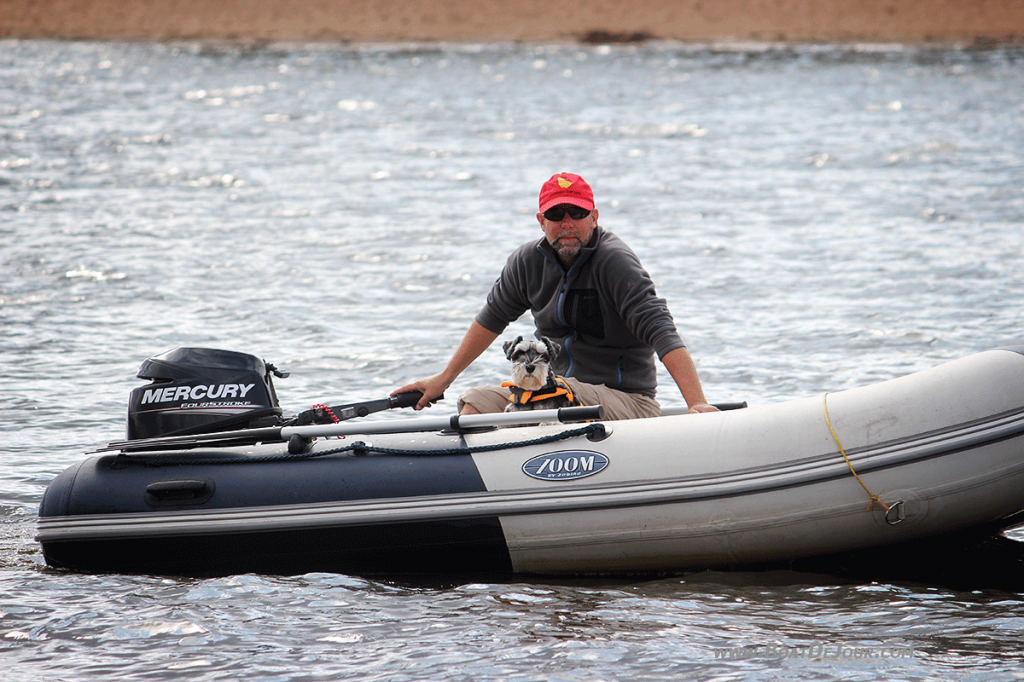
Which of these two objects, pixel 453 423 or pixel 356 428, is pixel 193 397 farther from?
pixel 453 423

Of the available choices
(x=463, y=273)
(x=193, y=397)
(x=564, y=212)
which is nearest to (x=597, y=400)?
(x=564, y=212)

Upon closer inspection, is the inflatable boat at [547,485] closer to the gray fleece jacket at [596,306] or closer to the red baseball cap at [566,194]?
the gray fleece jacket at [596,306]

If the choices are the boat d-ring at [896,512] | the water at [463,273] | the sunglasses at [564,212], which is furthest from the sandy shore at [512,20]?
the boat d-ring at [896,512]

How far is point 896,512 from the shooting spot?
145 inches

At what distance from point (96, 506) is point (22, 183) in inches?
420

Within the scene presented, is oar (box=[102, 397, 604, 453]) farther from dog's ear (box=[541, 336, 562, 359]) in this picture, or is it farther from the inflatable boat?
dog's ear (box=[541, 336, 562, 359])

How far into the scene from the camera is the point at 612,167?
50.9 feet

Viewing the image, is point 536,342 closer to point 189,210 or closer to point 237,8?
point 189,210

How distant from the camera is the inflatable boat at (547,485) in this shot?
3.68 metres

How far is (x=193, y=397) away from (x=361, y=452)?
0.71 m

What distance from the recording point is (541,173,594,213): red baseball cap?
167 inches

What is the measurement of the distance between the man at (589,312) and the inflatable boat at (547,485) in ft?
0.96

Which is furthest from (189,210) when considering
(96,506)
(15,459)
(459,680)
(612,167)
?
(459,680)

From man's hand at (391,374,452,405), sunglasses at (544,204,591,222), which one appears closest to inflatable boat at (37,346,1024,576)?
man's hand at (391,374,452,405)
